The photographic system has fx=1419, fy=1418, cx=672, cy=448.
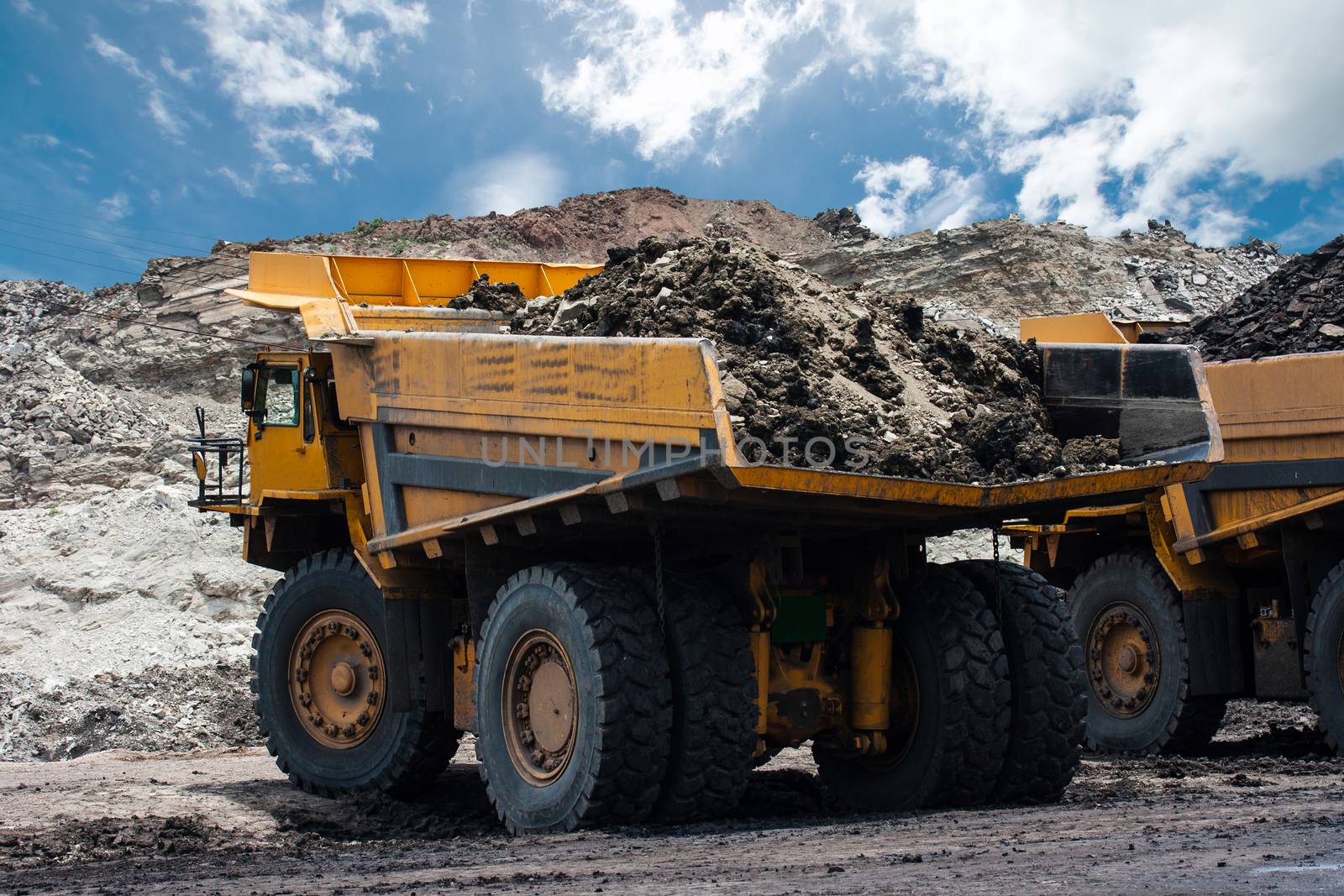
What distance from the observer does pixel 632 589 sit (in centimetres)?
662

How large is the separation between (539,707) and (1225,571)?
5.59 metres

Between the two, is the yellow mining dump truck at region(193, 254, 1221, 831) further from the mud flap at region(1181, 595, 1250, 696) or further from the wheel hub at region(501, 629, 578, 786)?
the mud flap at region(1181, 595, 1250, 696)

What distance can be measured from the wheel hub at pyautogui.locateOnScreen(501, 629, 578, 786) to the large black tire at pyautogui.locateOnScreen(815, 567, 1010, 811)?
185cm

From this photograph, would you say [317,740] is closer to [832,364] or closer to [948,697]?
[948,697]

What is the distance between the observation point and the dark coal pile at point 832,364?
20.4 ft

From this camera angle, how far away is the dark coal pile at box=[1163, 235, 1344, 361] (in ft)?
38.8

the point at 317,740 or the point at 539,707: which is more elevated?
the point at 539,707

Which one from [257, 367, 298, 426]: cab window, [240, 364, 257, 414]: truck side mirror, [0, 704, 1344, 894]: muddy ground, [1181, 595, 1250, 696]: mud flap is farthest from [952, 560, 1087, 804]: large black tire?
[240, 364, 257, 414]: truck side mirror

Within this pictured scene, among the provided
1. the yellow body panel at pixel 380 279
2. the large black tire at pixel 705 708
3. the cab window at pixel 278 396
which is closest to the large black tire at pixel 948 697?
the large black tire at pixel 705 708

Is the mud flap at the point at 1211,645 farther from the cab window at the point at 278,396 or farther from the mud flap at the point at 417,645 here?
the cab window at the point at 278,396

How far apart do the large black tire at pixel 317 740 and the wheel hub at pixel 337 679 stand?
0.05 metres

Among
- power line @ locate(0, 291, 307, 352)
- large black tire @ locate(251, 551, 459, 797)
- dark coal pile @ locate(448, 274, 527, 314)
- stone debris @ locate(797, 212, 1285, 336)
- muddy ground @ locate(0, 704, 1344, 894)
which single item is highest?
stone debris @ locate(797, 212, 1285, 336)

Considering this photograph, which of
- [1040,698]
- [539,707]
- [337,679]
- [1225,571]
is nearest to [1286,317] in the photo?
[1225,571]

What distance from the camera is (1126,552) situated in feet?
35.2
